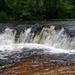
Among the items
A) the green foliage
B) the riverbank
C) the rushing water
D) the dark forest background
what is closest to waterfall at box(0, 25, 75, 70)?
the rushing water

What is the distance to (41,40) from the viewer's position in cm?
1542

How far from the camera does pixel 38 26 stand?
54.9 feet

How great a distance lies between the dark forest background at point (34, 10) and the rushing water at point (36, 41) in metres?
7.91

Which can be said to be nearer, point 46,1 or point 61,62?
point 61,62

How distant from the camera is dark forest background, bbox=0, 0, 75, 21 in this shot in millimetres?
25255

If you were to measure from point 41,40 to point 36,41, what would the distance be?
0.34 m

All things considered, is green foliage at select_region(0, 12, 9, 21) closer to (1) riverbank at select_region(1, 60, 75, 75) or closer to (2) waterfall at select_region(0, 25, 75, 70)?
(2) waterfall at select_region(0, 25, 75, 70)

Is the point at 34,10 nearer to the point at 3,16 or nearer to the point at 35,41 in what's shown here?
the point at 3,16

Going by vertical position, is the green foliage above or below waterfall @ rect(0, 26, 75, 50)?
above

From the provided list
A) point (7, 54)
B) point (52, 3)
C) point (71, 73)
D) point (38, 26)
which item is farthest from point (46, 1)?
point (71, 73)

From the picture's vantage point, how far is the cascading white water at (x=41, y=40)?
14093 millimetres

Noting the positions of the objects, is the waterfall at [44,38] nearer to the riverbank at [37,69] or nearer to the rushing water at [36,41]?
the rushing water at [36,41]

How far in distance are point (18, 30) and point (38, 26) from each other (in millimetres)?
1453

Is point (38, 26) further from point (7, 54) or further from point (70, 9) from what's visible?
point (70, 9)
